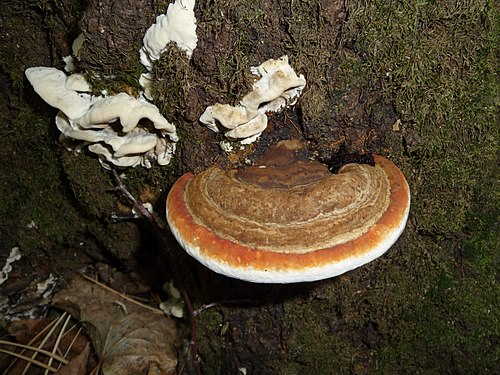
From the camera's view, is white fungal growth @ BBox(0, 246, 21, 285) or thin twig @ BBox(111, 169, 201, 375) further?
white fungal growth @ BBox(0, 246, 21, 285)

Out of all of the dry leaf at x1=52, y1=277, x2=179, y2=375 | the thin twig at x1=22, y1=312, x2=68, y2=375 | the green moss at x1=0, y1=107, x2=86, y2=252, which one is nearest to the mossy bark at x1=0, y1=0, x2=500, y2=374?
the green moss at x1=0, y1=107, x2=86, y2=252

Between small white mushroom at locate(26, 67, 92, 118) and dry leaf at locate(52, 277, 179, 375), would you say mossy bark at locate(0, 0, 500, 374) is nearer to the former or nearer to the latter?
small white mushroom at locate(26, 67, 92, 118)

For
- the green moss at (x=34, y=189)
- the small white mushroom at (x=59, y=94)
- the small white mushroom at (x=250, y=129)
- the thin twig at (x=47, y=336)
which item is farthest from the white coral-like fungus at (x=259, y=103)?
the thin twig at (x=47, y=336)

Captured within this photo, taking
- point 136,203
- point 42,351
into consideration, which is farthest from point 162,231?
point 42,351

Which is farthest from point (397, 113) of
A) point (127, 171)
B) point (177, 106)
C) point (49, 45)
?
point (49, 45)

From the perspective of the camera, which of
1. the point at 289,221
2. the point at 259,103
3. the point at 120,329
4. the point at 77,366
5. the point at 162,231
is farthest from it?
the point at 120,329

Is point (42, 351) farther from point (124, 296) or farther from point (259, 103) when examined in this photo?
point (259, 103)

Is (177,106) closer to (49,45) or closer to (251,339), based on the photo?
(49,45)
